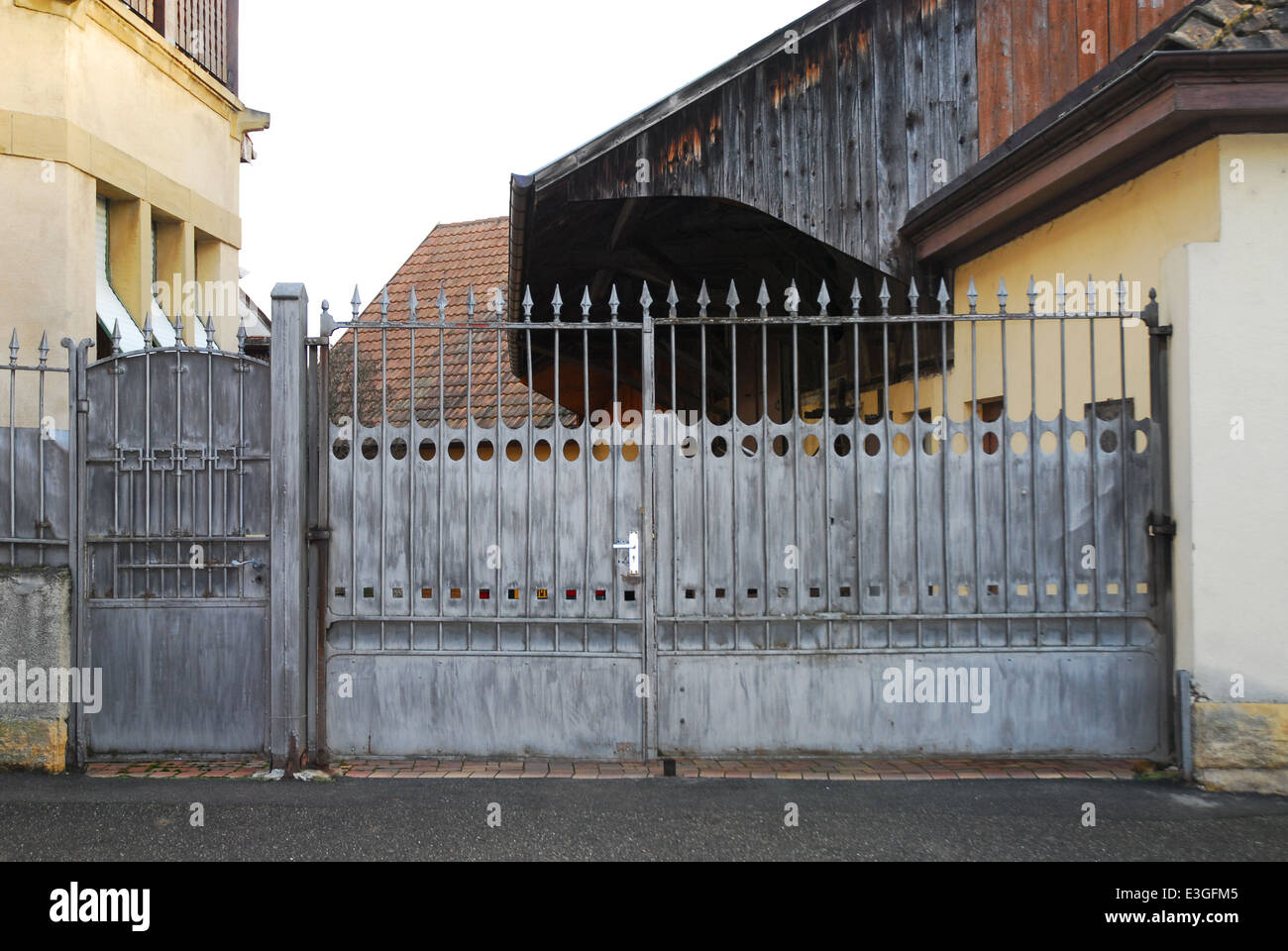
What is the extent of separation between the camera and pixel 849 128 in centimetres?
830

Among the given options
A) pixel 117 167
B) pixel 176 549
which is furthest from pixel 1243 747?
pixel 117 167

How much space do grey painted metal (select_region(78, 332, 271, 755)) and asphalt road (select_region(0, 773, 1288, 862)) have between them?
1.31 ft

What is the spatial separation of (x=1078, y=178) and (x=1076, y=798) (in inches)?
142

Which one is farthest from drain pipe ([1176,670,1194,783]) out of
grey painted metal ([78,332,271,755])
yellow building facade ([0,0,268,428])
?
yellow building facade ([0,0,268,428])

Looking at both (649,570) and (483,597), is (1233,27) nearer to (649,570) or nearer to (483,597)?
(649,570)

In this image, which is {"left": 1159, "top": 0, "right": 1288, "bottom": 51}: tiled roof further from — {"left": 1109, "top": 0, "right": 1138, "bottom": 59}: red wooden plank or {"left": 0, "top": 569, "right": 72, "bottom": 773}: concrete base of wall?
{"left": 0, "top": 569, "right": 72, "bottom": 773}: concrete base of wall

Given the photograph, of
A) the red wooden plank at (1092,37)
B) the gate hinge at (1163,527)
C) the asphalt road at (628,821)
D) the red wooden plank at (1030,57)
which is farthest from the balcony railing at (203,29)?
the gate hinge at (1163,527)

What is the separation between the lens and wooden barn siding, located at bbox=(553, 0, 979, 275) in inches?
321

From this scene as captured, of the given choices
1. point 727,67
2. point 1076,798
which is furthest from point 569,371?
point 1076,798

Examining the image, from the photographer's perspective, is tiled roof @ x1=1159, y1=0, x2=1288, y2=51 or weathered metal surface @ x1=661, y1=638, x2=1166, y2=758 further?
weathered metal surface @ x1=661, y1=638, x2=1166, y2=758

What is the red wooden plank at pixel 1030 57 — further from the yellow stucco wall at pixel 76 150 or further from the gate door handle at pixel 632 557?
the yellow stucco wall at pixel 76 150

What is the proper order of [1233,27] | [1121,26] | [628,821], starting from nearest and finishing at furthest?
[628,821] < [1233,27] < [1121,26]

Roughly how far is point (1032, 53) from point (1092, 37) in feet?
1.57

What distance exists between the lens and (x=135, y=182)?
10602 millimetres
